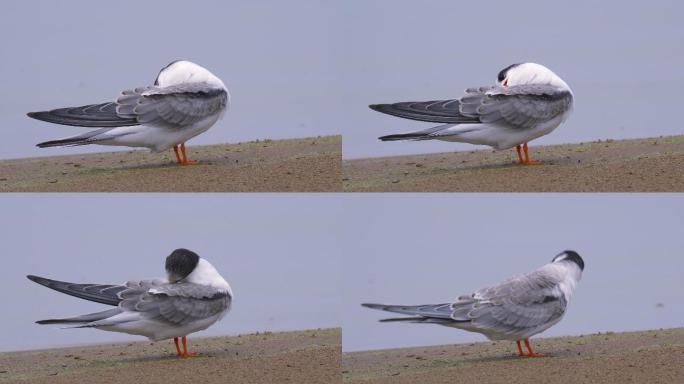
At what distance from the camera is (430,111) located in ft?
30.3

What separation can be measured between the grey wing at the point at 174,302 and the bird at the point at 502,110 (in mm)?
1616

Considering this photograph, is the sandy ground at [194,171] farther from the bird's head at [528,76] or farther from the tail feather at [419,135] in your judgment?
the bird's head at [528,76]

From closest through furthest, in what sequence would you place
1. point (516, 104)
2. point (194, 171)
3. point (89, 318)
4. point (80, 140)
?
point (89, 318), point (80, 140), point (516, 104), point (194, 171)

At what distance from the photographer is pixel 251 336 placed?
1027cm

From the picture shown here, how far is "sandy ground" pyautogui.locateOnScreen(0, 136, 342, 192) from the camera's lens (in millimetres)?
9391

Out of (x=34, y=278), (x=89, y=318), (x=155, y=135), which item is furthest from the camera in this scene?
→ (x=155, y=135)

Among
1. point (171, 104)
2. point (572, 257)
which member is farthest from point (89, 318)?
point (572, 257)

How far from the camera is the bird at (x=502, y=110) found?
30.2ft

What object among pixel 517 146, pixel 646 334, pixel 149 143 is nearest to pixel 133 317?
pixel 149 143

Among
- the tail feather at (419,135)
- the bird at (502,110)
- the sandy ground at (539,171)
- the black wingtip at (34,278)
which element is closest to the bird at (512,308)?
the sandy ground at (539,171)

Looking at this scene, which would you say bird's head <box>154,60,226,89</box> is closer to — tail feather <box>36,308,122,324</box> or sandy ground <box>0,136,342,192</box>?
sandy ground <box>0,136,342,192</box>

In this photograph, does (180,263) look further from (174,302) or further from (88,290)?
(88,290)

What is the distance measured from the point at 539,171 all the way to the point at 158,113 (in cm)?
279

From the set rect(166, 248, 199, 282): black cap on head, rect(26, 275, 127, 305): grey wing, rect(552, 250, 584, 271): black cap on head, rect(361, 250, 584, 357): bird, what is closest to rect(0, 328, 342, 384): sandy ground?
rect(26, 275, 127, 305): grey wing
